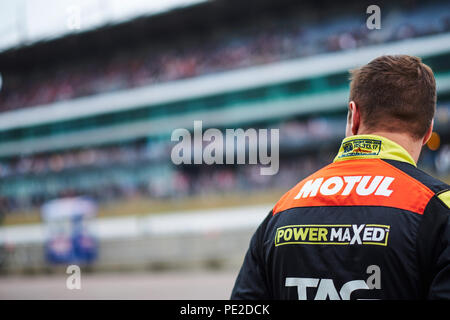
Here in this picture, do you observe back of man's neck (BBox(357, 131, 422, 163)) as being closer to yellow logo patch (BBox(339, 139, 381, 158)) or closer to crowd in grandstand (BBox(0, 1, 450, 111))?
yellow logo patch (BBox(339, 139, 381, 158))

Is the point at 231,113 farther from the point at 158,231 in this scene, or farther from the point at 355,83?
the point at 355,83

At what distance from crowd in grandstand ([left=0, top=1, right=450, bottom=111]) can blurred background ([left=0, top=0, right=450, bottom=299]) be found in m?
0.09

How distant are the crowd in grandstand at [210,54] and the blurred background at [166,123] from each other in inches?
3.7

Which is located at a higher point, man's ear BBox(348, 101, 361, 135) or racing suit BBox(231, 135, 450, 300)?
man's ear BBox(348, 101, 361, 135)

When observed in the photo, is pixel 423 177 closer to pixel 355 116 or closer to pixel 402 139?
pixel 402 139

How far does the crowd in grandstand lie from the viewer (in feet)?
73.7

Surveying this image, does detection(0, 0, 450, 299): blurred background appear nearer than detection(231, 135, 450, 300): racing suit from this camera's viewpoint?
No

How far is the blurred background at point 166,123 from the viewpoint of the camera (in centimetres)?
1559

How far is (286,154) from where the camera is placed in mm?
24078

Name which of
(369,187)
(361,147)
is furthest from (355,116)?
(369,187)

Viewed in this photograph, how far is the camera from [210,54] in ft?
92.8

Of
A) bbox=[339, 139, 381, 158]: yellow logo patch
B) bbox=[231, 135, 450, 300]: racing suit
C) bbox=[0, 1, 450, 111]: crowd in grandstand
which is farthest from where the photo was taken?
bbox=[0, 1, 450, 111]: crowd in grandstand

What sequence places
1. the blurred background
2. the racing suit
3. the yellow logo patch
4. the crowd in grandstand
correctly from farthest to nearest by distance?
the crowd in grandstand < the blurred background < the yellow logo patch < the racing suit

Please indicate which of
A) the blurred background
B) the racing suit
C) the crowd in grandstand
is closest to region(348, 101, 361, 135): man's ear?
the racing suit
